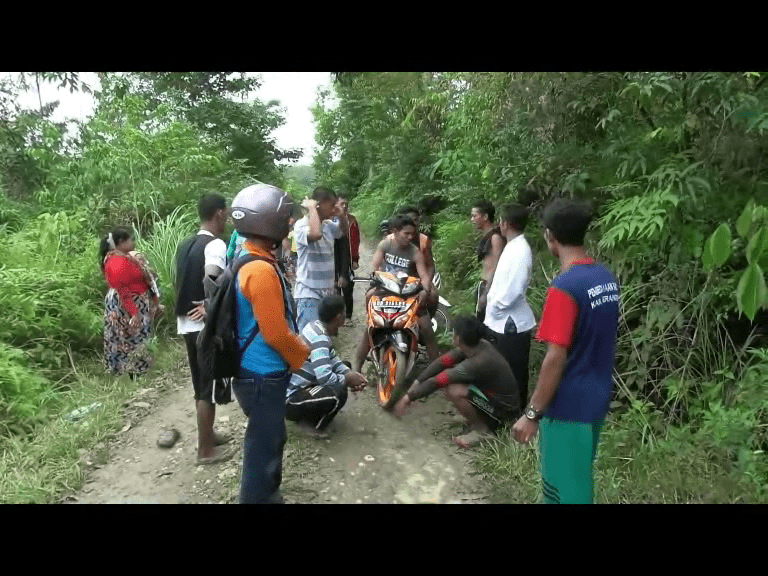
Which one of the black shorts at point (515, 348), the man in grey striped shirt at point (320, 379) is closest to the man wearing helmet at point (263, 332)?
the man in grey striped shirt at point (320, 379)

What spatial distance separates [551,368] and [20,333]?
5546 mm

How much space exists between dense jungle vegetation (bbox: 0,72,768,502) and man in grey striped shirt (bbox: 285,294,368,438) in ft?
3.96

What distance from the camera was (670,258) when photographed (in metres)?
4.30

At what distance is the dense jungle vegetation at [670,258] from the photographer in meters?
3.42

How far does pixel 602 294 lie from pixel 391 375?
112 inches

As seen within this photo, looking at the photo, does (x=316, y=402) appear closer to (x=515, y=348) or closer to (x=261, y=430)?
(x=261, y=430)

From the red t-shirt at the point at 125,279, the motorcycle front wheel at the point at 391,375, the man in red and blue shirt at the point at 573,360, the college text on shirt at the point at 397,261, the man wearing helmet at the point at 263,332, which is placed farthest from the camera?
the college text on shirt at the point at 397,261

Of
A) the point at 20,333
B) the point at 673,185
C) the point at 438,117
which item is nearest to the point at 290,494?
the point at 673,185

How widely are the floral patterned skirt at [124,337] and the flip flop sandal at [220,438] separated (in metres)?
1.72

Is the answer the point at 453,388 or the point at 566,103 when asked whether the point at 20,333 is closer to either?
the point at 453,388

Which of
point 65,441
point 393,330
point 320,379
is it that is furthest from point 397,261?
point 65,441

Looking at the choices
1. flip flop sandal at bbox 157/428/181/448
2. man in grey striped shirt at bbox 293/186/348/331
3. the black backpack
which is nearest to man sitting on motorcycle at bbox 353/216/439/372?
man in grey striped shirt at bbox 293/186/348/331

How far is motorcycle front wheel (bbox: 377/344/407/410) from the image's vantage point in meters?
5.12

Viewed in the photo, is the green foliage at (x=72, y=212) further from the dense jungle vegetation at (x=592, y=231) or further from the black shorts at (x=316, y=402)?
the black shorts at (x=316, y=402)
